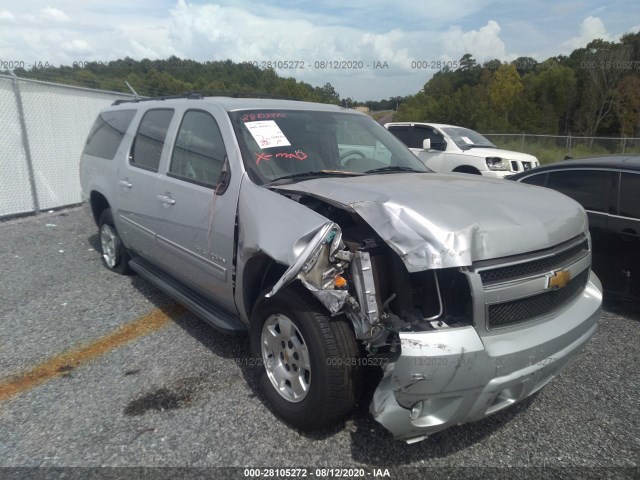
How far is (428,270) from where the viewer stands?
230cm

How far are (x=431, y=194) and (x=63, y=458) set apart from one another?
2442mm

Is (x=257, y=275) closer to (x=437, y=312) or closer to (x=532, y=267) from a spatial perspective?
(x=437, y=312)

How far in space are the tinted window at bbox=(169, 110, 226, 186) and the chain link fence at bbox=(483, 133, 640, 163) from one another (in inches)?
780

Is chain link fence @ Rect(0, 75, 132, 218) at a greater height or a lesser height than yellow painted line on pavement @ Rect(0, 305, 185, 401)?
greater

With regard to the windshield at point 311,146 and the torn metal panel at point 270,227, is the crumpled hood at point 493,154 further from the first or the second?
the torn metal panel at point 270,227

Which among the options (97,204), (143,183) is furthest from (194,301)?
(97,204)

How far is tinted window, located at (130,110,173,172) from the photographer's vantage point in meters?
4.14

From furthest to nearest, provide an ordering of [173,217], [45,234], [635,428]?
[45,234] < [173,217] < [635,428]

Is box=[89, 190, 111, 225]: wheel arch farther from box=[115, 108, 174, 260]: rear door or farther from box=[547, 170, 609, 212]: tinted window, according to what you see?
box=[547, 170, 609, 212]: tinted window

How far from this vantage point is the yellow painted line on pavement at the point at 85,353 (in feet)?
10.7

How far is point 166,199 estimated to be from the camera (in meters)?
3.82

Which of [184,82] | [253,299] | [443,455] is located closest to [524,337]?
[443,455]

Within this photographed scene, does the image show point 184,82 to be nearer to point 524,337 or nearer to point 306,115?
point 306,115

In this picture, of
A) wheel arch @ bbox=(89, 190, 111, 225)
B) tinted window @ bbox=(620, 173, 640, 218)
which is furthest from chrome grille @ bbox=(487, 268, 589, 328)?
wheel arch @ bbox=(89, 190, 111, 225)
